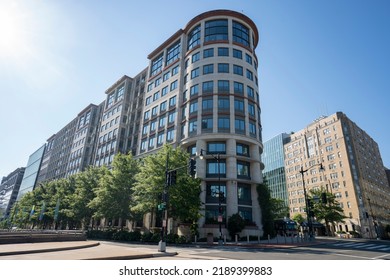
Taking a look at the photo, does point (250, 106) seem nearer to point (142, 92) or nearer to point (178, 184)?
point (178, 184)

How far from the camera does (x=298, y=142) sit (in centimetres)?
9756

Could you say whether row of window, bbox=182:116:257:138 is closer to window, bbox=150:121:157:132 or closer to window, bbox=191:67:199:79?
window, bbox=191:67:199:79

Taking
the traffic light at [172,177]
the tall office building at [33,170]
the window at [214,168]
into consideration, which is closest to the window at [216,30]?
the window at [214,168]

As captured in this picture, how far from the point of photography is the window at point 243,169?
1535 inches

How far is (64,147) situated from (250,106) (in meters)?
81.8

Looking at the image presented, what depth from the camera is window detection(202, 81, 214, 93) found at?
42294 millimetres

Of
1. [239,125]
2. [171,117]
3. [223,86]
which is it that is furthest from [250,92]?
[171,117]

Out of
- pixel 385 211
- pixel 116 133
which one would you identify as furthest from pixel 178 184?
pixel 385 211

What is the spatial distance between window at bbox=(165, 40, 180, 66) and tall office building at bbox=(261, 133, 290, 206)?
74506 mm

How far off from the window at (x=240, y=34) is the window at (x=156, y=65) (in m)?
19.3

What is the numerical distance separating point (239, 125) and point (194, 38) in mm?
22024

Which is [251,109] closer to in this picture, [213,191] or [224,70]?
[224,70]

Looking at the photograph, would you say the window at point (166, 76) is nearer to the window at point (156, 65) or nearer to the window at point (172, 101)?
the window at point (156, 65)

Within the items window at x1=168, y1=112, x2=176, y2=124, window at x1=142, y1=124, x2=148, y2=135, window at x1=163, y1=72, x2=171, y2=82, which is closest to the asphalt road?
window at x1=168, y1=112, x2=176, y2=124
